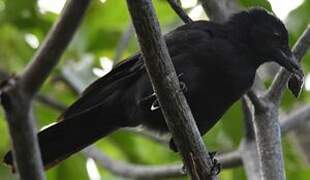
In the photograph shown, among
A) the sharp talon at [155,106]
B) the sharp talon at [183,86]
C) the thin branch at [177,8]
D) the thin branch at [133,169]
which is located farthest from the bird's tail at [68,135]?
the thin branch at [133,169]

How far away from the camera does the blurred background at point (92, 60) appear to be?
5.63 metres

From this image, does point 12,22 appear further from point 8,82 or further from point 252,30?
point 8,82

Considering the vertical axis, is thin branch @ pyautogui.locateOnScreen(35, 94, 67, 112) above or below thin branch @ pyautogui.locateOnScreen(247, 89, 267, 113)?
above

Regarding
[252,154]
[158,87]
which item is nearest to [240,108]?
[252,154]

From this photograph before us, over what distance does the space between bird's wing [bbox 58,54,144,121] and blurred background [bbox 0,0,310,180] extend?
106cm

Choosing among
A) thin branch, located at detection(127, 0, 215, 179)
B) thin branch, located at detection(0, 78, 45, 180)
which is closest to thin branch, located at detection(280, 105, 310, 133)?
thin branch, located at detection(127, 0, 215, 179)

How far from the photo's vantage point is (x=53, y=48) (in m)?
3.62

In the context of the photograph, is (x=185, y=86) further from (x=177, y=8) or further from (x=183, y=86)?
(x=177, y=8)

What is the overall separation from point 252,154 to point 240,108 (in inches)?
26.4

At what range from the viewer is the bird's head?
187 inches

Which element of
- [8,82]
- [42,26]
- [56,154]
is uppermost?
[42,26]

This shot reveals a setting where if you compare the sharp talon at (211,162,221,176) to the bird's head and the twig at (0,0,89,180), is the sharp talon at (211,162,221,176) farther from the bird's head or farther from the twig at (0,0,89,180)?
the bird's head

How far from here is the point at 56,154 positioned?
14.7 feet

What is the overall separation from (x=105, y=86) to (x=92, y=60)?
1.57 m
